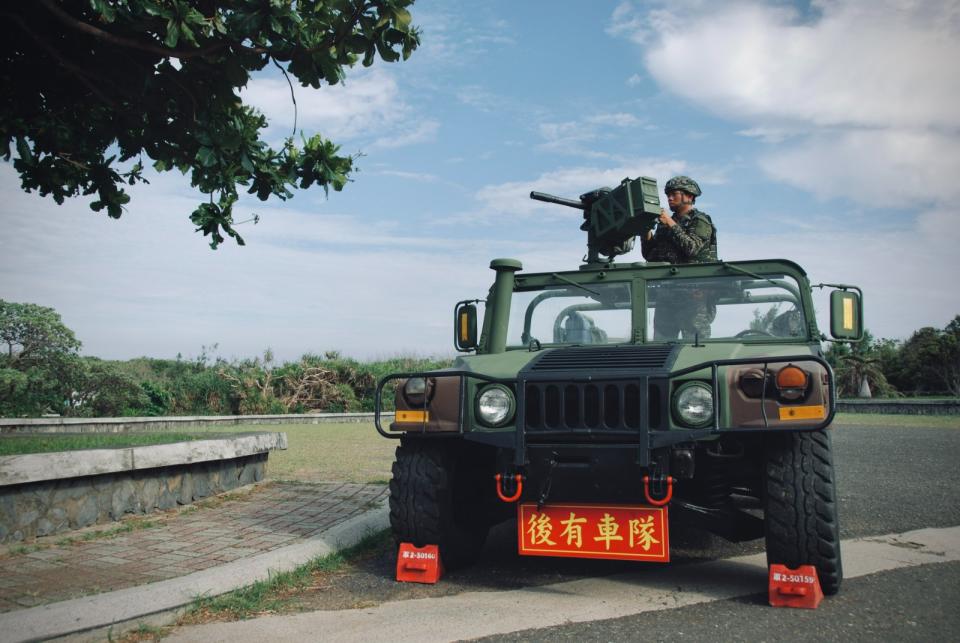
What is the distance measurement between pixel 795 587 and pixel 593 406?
1.30m

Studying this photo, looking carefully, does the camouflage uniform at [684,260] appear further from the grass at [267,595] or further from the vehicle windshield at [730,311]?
the grass at [267,595]

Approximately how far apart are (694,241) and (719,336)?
1177 millimetres

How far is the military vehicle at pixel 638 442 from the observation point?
3.92 m

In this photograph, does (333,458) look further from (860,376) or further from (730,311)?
(860,376)

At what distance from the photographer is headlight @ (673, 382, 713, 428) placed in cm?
399

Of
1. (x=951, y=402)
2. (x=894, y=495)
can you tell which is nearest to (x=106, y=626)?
(x=894, y=495)

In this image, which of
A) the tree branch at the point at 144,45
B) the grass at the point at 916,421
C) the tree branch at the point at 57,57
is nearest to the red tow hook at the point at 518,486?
the tree branch at the point at 144,45

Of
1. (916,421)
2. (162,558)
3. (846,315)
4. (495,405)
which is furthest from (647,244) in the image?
(916,421)

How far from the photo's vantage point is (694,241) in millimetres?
6320

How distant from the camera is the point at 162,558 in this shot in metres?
4.80

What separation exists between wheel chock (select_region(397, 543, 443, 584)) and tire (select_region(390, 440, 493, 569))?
0.04 metres

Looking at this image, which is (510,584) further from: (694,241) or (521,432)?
(694,241)

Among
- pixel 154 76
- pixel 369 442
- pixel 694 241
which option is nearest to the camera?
pixel 154 76

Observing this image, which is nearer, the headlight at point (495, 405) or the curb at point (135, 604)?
the curb at point (135, 604)
